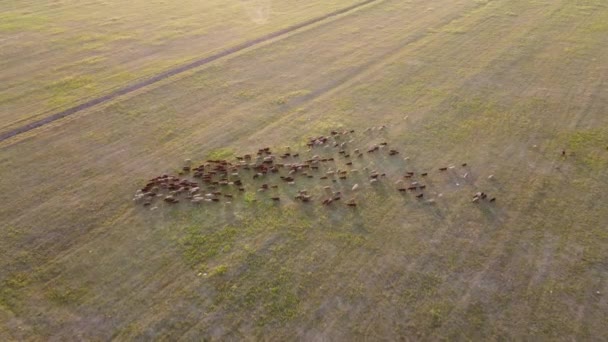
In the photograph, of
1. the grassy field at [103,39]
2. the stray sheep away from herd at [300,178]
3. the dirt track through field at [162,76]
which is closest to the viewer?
the stray sheep away from herd at [300,178]

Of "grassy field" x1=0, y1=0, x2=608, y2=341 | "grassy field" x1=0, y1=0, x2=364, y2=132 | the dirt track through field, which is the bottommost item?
"grassy field" x1=0, y1=0, x2=608, y2=341

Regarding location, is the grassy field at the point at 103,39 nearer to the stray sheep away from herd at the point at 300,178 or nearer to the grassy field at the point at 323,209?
the grassy field at the point at 323,209

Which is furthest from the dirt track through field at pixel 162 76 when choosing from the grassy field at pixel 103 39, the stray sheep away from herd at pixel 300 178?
the stray sheep away from herd at pixel 300 178

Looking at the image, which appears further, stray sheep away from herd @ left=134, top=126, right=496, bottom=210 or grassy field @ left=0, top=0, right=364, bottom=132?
grassy field @ left=0, top=0, right=364, bottom=132

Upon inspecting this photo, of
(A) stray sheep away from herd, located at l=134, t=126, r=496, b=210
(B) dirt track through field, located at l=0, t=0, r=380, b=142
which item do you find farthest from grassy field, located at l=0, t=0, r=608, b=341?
Result: (B) dirt track through field, located at l=0, t=0, r=380, b=142

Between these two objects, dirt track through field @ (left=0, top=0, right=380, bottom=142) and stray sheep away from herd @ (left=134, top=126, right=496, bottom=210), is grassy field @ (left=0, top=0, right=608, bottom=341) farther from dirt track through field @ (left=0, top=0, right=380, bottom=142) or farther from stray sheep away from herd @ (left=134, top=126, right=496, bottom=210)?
dirt track through field @ (left=0, top=0, right=380, bottom=142)

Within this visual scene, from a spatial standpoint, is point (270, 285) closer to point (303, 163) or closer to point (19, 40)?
point (303, 163)

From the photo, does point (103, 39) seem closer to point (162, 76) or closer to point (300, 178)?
point (162, 76)

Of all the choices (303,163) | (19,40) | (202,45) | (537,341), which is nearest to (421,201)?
(303,163)
